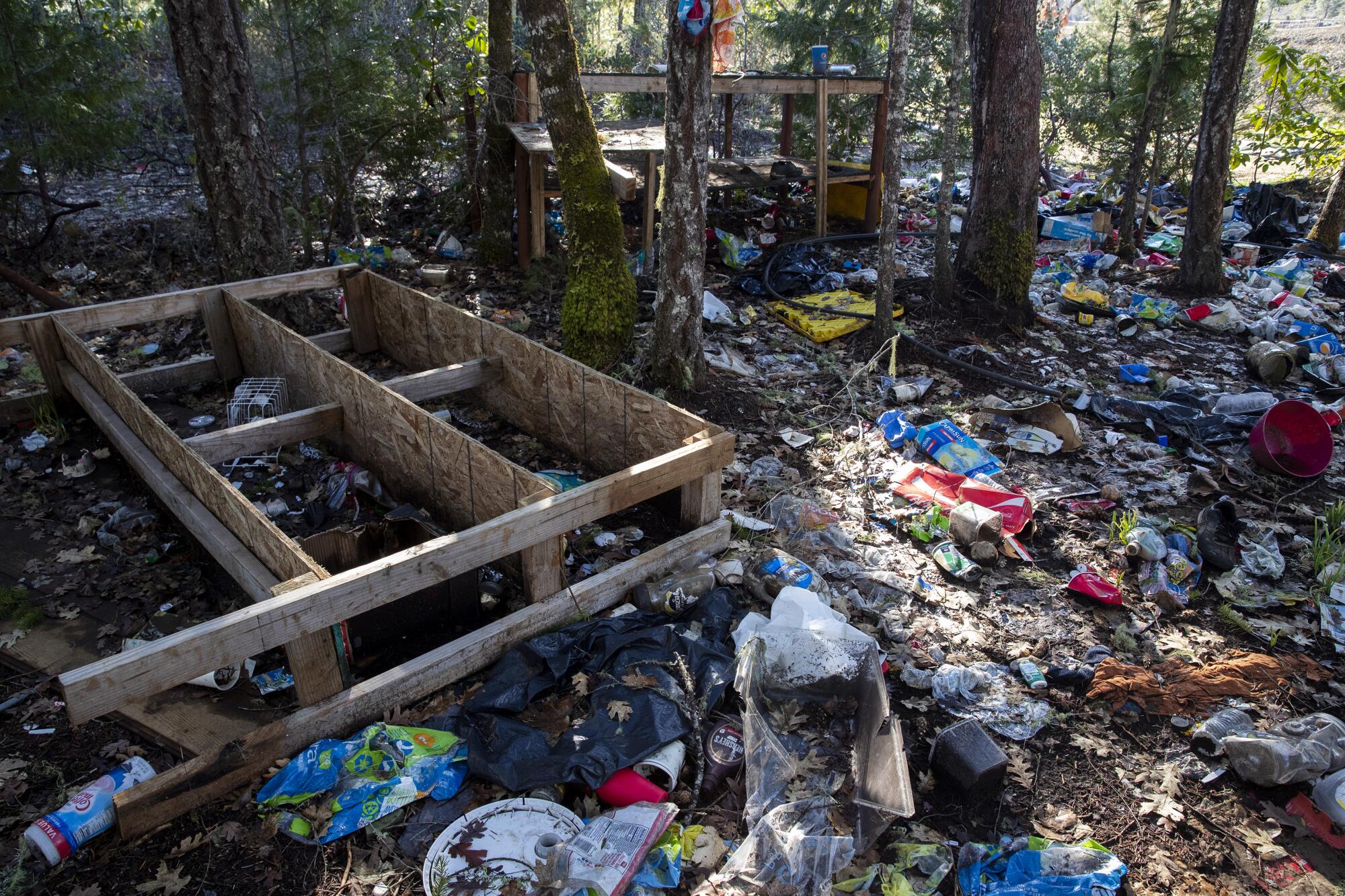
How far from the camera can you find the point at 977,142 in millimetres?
7668

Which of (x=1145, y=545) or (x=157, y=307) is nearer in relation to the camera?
(x=1145, y=545)

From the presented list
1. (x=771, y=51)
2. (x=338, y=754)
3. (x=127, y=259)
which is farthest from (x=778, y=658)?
(x=771, y=51)

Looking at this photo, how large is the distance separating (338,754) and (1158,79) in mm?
10867

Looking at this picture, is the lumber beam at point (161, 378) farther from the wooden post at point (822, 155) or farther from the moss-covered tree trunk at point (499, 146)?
the wooden post at point (822, 155)

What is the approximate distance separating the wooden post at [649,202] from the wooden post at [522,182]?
120cm

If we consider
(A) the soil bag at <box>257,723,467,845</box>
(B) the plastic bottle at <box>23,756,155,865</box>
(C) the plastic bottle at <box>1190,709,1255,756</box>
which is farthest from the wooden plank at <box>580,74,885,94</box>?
(B) the plastic bottle at <box>23,756,155,865</box>

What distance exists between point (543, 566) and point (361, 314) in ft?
12.5

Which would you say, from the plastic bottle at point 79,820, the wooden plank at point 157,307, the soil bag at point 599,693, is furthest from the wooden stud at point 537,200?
the plastic bottle at point 79,820

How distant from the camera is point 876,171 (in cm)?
1041

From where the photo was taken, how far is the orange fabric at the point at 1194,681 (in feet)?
11.6

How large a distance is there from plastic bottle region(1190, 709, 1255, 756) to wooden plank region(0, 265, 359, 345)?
606 centimetres

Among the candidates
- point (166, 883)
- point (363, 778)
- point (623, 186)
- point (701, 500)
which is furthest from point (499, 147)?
→ point (166, 883)

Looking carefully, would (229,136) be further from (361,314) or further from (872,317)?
(872,317)

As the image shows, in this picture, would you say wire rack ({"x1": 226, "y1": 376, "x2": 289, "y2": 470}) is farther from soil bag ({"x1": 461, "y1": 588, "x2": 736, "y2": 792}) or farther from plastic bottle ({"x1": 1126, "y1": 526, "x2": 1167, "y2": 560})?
plastic bottle ({"x1": 1126, "y1": 526, "x2": 1167, "y2": 560})
